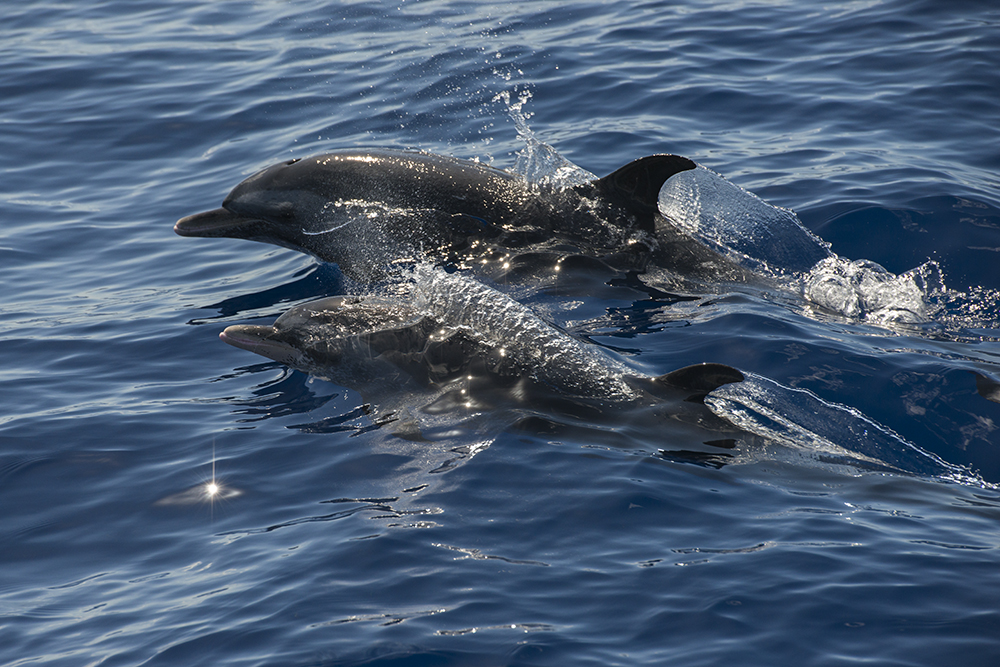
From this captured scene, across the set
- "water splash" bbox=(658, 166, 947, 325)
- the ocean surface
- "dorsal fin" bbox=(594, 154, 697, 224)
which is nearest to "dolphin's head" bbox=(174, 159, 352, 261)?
the ocean surface

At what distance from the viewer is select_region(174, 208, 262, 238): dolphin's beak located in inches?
457

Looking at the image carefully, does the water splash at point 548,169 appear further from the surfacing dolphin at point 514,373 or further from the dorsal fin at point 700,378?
the dorsal fin at point 700,378

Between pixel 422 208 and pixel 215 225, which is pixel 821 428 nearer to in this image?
pixel 422 208

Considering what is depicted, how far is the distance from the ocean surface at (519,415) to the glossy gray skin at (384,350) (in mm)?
260

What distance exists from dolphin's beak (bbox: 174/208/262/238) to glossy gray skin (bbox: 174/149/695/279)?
0.02 metres

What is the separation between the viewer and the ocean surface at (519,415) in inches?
218

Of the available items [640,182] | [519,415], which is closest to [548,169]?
[640,182]

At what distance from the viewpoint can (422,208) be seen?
35.4 feet

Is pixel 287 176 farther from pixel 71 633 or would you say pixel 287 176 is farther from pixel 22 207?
pixel 71 633

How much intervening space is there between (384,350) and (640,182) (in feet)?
11.2

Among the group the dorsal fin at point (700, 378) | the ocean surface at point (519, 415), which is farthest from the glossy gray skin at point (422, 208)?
the dorsal fin at point (700, 378)

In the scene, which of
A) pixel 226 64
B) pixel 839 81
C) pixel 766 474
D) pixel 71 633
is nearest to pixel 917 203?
pixel 839 81

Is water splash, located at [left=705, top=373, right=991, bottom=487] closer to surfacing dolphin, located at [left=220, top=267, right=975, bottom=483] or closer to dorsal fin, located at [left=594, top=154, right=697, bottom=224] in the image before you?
surfacing dolphin, located at [left=220, top=267, right=975, bottom=483]

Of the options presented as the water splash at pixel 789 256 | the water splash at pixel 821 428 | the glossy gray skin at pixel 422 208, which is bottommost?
the water splash at pixel 821 428
